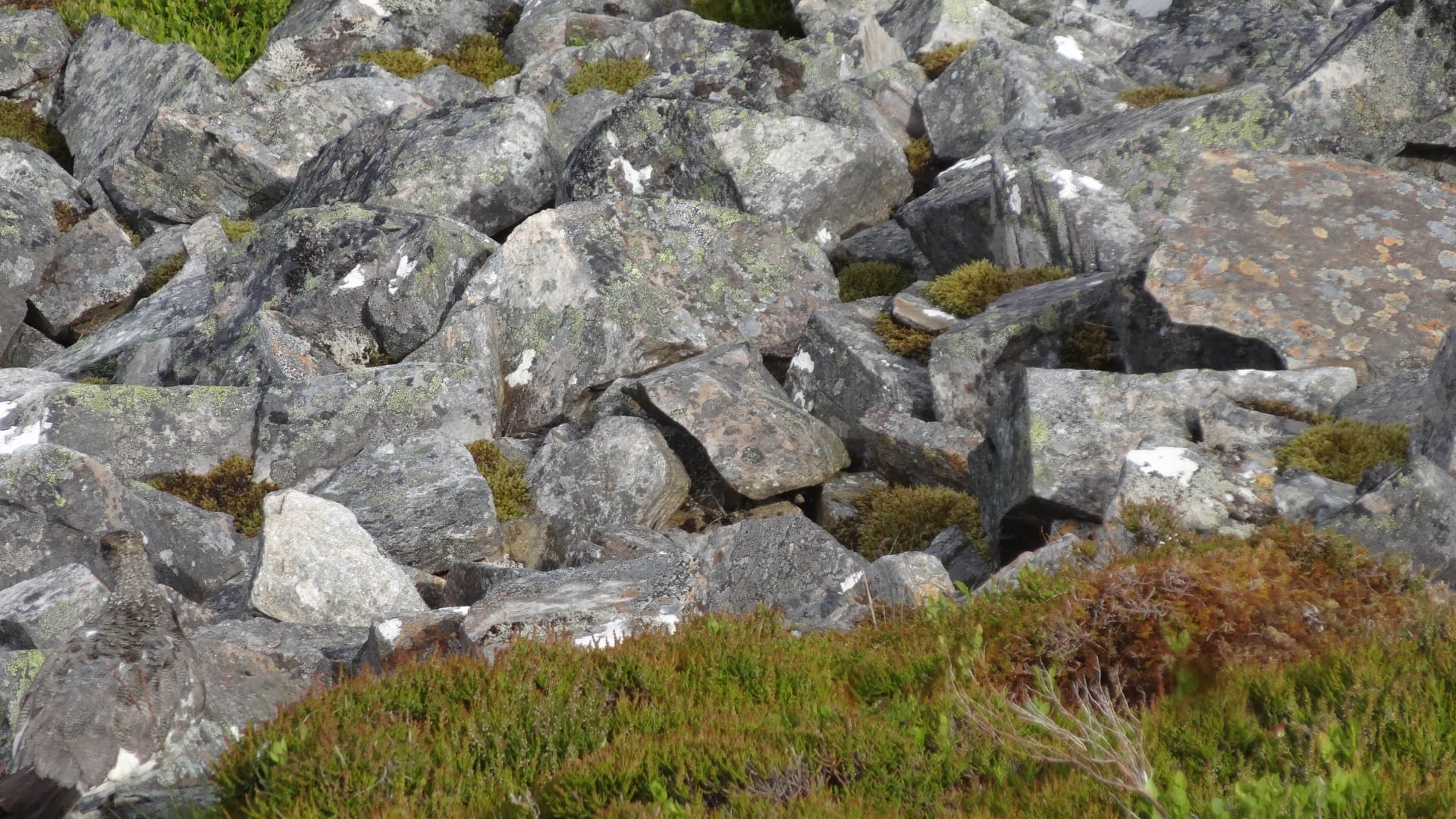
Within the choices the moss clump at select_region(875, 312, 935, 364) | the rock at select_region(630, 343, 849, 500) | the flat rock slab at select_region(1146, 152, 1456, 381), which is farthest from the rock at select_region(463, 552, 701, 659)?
the moss clump at select_region(875, 312, 935, 364)

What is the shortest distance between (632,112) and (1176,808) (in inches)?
544

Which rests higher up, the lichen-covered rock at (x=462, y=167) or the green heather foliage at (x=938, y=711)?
the lichen-covered rock at (x=462, y=167)

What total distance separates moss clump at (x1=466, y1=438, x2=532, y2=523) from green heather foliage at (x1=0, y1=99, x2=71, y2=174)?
1525cm

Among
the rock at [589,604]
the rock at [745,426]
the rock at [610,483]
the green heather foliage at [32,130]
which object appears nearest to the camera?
the rock at [589,604]

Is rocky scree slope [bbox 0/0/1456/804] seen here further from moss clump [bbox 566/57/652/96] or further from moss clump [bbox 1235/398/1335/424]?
moss clump [bbox 566/57/652/96]

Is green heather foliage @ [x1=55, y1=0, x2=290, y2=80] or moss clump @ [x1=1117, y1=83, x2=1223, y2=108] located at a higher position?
green heather foliage @ [x1=55, y1=0, x2=290, y2=80]

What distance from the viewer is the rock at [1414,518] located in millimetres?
6582

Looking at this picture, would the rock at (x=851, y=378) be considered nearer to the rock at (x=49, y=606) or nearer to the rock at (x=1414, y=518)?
the rock at (x=1414, y=518)

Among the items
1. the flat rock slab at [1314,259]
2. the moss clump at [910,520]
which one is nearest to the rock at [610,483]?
the moss clump at [910,520]

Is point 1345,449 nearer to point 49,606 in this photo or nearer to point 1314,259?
point 1314,259

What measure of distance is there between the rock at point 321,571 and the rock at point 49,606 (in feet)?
3.91

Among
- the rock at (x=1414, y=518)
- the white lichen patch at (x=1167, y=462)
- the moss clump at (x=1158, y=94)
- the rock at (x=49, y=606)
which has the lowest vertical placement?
the rock at (x=49, y=606)

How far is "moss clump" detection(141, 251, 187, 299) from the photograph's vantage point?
58.0ft

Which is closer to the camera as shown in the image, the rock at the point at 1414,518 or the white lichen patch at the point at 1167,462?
the rock at the point at 1414,518
